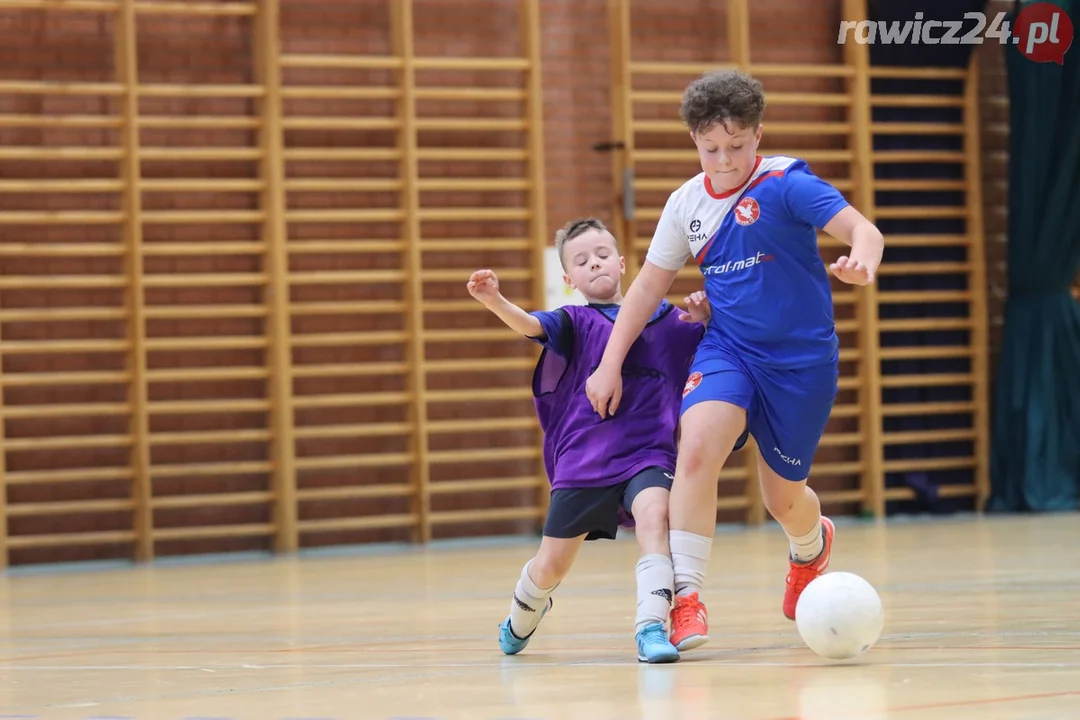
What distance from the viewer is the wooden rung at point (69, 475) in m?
7.66

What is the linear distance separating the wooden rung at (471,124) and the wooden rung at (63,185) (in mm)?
1699

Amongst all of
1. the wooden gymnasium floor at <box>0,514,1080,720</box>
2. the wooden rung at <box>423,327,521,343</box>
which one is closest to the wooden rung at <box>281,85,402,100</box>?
the wooden rung at <box>423,327,521,343</box>

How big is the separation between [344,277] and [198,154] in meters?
1.02

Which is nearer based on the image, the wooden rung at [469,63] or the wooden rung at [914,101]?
the wooden rung at [469,63]

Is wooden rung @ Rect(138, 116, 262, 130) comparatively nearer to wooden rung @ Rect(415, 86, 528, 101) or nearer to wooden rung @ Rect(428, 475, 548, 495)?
wooden rung @ Rect(415, 86, 528, 101)

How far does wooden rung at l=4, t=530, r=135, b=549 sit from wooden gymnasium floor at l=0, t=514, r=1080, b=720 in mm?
672

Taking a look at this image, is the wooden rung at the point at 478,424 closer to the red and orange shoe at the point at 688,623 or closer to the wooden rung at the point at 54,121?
the wooden rung at the point at 54,121

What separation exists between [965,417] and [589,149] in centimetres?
296

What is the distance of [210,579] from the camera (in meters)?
6.70

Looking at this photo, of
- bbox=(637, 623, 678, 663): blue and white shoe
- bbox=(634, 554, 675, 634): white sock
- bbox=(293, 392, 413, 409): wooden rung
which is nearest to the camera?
bbox=(637, 623, 678, 663): blue and white shoe

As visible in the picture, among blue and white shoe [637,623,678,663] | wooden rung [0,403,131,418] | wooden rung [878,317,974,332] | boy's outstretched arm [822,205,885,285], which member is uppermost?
boy's outstretched arm [822,205,885,285]

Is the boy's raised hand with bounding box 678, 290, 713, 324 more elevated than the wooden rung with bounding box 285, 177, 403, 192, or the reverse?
the wooden rung with bounding box 285, 177, 403, 192

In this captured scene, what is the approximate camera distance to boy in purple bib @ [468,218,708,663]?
348 cm

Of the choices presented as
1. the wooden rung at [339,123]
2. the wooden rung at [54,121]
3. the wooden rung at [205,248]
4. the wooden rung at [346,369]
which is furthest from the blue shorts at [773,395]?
the wooden rung at [54,121]
